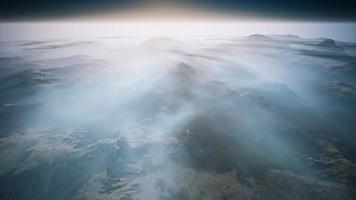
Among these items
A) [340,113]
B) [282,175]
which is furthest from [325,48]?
[282,175]

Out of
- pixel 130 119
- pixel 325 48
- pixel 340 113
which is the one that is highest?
pixel 325 48

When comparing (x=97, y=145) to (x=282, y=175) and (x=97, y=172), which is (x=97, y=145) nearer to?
(x=97, y=172)

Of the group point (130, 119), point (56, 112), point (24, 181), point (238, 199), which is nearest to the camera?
point (238, 199)

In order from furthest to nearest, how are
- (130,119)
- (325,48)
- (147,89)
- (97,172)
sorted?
(325,48) < (147,89) < (130,119) < (97,172)

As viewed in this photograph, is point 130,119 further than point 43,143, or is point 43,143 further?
point 130,119

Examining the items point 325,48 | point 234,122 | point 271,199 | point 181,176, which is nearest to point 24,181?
point 181,176

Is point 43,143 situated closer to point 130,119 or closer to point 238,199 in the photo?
point 130,119

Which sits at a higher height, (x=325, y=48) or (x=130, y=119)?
(x=325, y=48)

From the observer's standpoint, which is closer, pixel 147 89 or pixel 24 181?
pixel 24 181

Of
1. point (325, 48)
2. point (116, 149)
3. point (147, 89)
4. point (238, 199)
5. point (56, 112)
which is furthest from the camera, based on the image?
point (325, 48)
